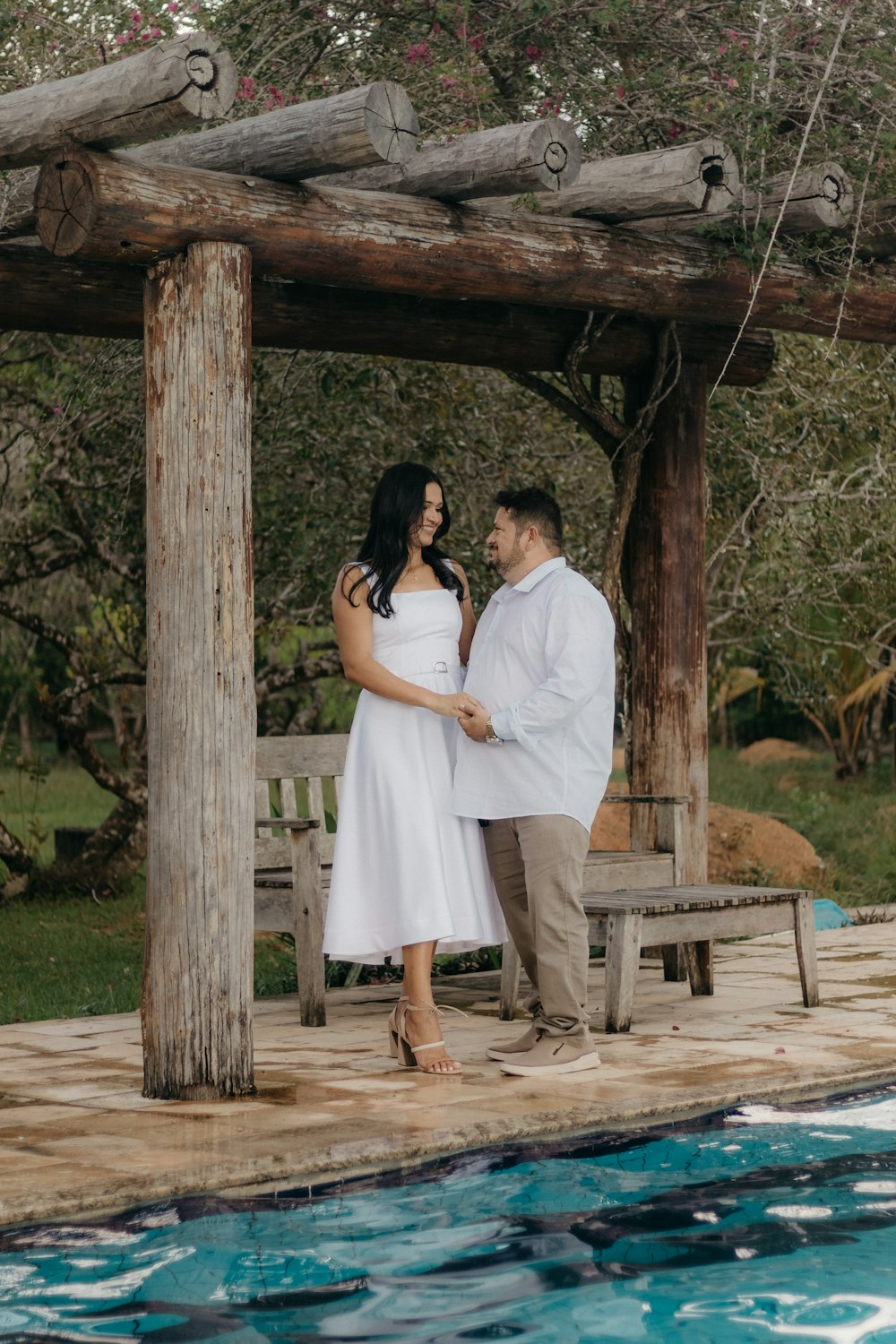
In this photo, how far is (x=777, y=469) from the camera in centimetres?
1003

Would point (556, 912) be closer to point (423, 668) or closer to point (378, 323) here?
point (423, 668)

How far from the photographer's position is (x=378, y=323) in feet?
24.2

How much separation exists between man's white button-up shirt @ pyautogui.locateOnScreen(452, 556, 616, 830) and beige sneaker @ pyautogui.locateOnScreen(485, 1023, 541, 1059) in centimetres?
74

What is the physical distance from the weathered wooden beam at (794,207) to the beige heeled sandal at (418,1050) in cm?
304

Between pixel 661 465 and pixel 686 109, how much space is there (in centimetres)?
159

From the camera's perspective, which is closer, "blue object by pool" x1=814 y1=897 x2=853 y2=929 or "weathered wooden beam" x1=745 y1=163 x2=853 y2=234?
"weathered wooden beam" x1=745 y1=163 x2=853 y2=234

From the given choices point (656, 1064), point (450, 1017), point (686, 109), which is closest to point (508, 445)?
point (686, 109)

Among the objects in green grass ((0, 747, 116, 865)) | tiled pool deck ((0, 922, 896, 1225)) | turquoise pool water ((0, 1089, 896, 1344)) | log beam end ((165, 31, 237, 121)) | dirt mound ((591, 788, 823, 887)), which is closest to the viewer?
turquoise pool water ((0, 1089, 896, 1344))

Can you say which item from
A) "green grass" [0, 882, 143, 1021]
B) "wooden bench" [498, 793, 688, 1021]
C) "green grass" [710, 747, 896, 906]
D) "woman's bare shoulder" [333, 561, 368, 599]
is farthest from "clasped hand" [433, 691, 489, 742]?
"green grass" [710, 747, 896, 906]

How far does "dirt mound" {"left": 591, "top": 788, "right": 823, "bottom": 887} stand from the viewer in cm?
1177

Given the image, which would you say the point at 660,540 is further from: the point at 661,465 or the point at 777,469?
the point at 777,469

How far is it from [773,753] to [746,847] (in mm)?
13780

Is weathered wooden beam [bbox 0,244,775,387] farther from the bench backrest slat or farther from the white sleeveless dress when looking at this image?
the white sleeveless dress

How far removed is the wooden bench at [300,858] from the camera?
6.84 metres
